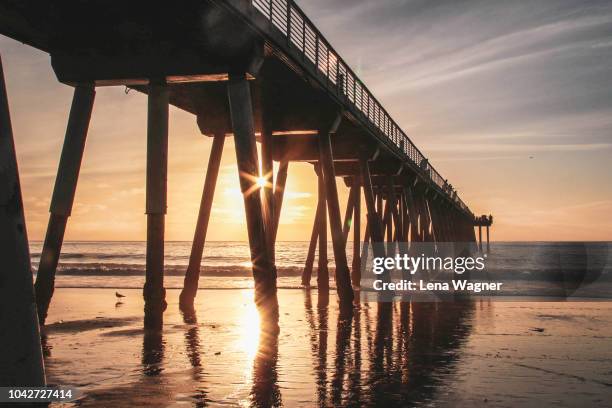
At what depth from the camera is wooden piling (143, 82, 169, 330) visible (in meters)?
11.8

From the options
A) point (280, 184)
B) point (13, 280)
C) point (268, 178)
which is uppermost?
point (280, 184)

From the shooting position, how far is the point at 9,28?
36.9ft

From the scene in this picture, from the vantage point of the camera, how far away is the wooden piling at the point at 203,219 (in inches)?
631

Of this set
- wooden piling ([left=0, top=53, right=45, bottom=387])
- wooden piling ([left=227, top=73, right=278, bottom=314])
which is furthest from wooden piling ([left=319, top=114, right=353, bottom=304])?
wooden piling ([left=0, top=53, right=45, bottom=387])

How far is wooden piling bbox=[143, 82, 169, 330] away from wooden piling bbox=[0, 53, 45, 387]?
652cm

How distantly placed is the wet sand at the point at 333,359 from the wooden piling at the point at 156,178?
3.96 ft

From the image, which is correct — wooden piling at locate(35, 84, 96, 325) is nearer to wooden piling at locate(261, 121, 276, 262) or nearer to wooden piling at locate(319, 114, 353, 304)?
wooden piling at locate(261, 121, 276, 262)

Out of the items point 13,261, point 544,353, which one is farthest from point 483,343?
point 13,261

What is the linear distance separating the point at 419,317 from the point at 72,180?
27.3 feet

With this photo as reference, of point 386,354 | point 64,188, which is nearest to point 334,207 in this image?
point 64,188

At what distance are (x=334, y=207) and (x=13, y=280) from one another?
13439 millimetres

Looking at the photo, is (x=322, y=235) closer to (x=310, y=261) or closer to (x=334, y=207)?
(x=334, y=207)

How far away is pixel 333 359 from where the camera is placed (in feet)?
30.3

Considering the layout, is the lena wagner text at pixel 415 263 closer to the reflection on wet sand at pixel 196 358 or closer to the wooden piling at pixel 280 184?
the wooden piling at pixel 280 184
